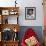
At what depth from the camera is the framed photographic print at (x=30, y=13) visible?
5.87m

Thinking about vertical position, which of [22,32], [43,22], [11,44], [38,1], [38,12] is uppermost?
[38,1]

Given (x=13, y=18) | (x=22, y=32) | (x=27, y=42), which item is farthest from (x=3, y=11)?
(x=27, y=42)

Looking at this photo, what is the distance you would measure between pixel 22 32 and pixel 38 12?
94cm

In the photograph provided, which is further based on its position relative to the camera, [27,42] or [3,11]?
[3,11]

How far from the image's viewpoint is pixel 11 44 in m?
5.73

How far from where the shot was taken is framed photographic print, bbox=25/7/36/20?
5.87 m

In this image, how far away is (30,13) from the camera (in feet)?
19.3

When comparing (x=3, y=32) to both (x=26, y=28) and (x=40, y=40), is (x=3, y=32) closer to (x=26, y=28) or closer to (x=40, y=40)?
(x=26, y=28)

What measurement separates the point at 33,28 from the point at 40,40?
0.51 m

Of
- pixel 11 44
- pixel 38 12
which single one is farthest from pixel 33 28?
pixel 11 44

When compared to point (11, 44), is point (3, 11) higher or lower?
higher

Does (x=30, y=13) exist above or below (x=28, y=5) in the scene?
below

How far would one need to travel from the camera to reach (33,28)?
5.86 metres

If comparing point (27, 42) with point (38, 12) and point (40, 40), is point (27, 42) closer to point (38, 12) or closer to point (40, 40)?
point (40, 40)
